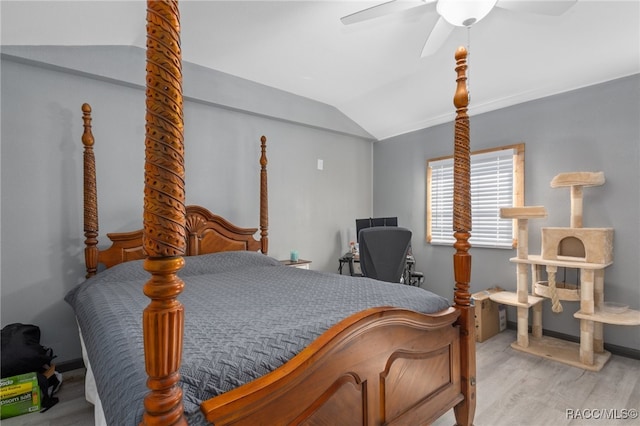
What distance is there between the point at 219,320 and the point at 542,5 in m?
2.29

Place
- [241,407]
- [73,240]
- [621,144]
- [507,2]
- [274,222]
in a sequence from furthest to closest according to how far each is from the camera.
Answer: [274,222], [621,144], [73,240], [507,2], [241,407]

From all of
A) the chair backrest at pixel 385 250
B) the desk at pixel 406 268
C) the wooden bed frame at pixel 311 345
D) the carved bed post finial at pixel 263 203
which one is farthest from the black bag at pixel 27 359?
the desk at pixel 406 268

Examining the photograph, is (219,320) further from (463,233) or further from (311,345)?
(463,233)

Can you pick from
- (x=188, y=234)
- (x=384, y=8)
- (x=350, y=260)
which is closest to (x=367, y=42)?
(x=384, y=8)

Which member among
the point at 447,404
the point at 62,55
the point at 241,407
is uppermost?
the point at 62,55

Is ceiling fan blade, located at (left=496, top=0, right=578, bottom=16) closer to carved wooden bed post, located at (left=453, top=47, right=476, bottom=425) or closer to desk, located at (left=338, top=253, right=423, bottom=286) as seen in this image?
carved wooden bed post, located at (left=453, top=47, right=476, bottom=425)

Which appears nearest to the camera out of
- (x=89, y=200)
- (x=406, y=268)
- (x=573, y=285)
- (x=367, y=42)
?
(x=89, y=200)

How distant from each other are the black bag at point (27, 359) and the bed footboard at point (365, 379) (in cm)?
207

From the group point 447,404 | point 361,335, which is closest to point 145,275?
point 361,335

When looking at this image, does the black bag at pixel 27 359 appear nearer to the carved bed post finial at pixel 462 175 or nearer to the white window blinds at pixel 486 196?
the carved bed post finial at pixel 462 175

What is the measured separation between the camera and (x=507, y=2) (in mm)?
1776

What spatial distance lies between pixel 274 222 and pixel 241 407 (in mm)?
2953

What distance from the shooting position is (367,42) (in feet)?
8.72

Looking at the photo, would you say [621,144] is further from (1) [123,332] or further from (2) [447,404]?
(1) [123,332]
